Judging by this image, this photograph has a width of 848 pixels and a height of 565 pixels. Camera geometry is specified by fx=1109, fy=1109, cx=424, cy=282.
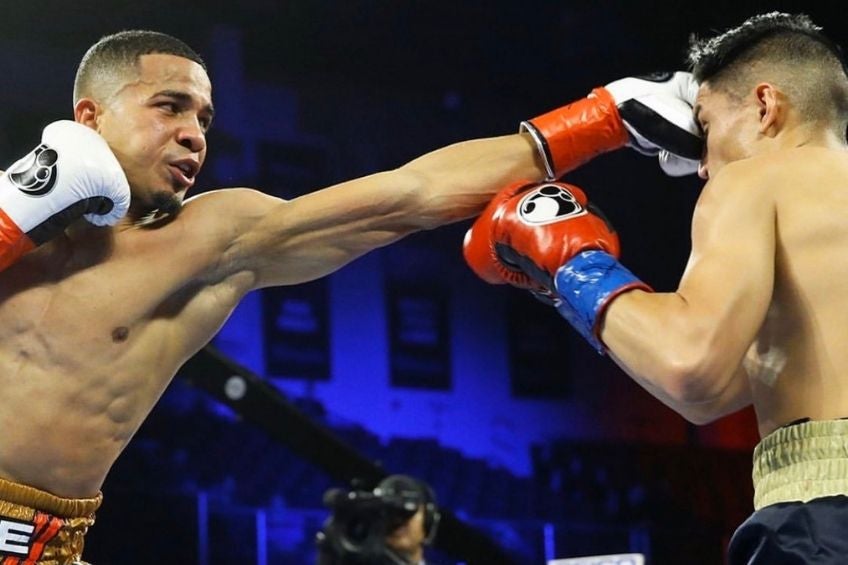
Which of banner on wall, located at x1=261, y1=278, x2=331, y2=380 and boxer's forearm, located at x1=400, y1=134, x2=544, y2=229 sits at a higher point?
banner on wall, located at x1=261, y1=278, x2=331, y2=380

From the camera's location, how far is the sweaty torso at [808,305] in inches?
63.6

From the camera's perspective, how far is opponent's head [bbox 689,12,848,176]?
185cm

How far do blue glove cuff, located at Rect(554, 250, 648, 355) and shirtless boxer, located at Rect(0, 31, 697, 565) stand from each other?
0.54 m

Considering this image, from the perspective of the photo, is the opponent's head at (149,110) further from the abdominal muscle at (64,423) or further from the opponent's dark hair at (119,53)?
the abdominal muscle at (64,423)

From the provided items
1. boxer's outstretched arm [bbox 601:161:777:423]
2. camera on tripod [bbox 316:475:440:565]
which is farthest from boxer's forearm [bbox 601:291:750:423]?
camera on tripod [bbox 316:475:440:565]

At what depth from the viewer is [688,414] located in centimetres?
189

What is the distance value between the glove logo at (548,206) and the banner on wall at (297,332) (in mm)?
4058

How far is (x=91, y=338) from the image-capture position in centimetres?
205

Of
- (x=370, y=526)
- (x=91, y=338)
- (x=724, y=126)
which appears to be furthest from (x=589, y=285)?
(x=370, y=526)

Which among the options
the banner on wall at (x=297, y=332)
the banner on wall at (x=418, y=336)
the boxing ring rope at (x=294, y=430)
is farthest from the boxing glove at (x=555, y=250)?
the banner on wall at (x=418, y=336)

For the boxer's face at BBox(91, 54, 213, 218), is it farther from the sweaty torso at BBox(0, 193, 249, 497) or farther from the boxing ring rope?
the boxing ring rope

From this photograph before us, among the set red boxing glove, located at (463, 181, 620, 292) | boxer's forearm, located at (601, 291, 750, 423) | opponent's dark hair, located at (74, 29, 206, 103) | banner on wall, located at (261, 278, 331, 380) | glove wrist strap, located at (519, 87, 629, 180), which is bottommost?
boxer's forearm, located at (601, 291, 750, 423)

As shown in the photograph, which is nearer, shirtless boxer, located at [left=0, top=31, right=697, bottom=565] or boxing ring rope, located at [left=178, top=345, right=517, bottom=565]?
shirtless boxer, located at [left=0, top=31, right=697, bottom=565]

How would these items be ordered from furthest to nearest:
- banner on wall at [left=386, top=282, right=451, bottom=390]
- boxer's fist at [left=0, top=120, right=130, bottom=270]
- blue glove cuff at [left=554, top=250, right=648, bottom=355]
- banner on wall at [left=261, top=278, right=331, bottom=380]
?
1. banner on wall at [left=386, top=282, right=451, bottom=390]
2. banner on wall at [left=261, top=278, right=331, bottom=380]
3. boxer's fist at [left=0, top=120, right=130, bottom=270]
4. blue glove cuff at [left=554, top=250, right=648, bottom=355]
